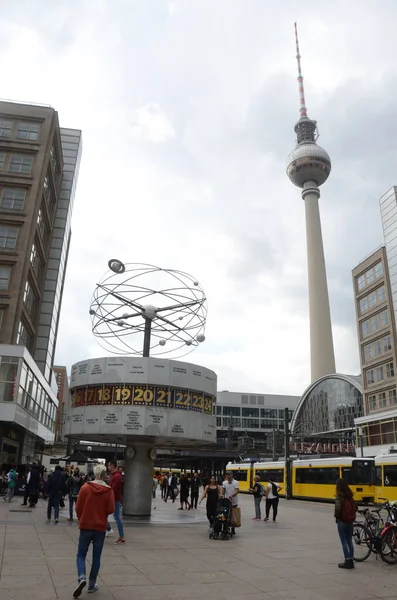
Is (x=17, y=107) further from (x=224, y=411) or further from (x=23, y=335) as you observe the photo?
(x=224, y=411)

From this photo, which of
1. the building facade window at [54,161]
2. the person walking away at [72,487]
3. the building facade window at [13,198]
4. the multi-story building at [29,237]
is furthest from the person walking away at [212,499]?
the building facade window at [54,161]

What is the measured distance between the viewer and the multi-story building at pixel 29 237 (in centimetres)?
3897

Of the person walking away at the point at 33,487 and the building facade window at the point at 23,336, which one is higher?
the building facade window at the point at 23,336

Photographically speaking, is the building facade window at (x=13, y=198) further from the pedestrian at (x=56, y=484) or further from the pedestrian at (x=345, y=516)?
the pedestrian at (x=345, y=516)

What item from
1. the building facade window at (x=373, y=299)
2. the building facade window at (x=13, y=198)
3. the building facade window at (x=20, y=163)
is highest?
the building facade window at (x=20, y=163)

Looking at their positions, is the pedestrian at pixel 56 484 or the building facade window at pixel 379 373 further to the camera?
the building facade window at pixel 379 373

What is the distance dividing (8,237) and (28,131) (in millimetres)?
12371

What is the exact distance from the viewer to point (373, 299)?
59188mm

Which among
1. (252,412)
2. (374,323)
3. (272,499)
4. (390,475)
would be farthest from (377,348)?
(252,412)

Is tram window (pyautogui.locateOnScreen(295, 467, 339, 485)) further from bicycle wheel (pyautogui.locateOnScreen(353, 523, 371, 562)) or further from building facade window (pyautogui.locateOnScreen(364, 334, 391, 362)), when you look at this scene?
building facade window (pyautogui.locateOnScreen(364, 334, 391, 362))

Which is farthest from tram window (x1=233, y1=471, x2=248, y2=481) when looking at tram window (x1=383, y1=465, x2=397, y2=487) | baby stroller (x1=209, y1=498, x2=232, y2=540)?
baby stroller (x1=209, y1=498, x2=232, y2=540)

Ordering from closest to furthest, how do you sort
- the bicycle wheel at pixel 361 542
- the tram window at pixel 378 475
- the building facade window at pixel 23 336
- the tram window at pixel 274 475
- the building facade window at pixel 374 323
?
1. the bicycle wheel at pixel 361 542
2. the tram window at pixel 378 475
3. the tram window at pixel 274 475
4. the building facade window at pixel 23 336
5. the building facade window at pixel 374 323

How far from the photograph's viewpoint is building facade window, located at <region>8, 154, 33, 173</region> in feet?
146

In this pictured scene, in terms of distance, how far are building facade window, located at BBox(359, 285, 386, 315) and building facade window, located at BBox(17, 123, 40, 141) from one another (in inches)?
1626
